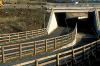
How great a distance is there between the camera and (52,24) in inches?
2008

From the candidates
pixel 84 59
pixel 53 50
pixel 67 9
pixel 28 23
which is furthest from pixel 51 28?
pixel 84 59

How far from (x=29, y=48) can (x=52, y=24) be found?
25.4 metres

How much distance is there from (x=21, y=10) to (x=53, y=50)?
28331mm

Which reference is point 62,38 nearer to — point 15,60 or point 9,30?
point 15,60

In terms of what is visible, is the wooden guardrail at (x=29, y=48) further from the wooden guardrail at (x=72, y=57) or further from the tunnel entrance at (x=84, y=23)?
the tunnel entrance at (x=84, y=23)

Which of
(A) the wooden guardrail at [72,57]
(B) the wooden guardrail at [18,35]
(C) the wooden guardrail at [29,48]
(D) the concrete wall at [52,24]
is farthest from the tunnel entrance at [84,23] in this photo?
(A) the wooden guardrail at [72,57]

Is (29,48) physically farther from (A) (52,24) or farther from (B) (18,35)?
(A) (52,24)

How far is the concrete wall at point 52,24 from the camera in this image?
47.0 meters

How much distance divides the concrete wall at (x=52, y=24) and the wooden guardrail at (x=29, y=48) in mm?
13102

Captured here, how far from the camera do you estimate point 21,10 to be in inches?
2172

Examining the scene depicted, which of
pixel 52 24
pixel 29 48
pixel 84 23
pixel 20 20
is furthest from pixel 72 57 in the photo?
pixel 84 23

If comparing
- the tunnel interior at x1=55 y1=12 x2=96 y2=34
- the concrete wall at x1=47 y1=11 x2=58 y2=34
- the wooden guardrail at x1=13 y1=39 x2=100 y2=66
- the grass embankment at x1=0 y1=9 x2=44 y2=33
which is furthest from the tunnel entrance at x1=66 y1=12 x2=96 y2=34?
the wooden guardrail at x1=13 y1=39 x2=100 y2=66

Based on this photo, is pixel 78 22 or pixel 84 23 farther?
pixel 78 22

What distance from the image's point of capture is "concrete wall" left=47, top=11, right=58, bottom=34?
47028 millimetres
